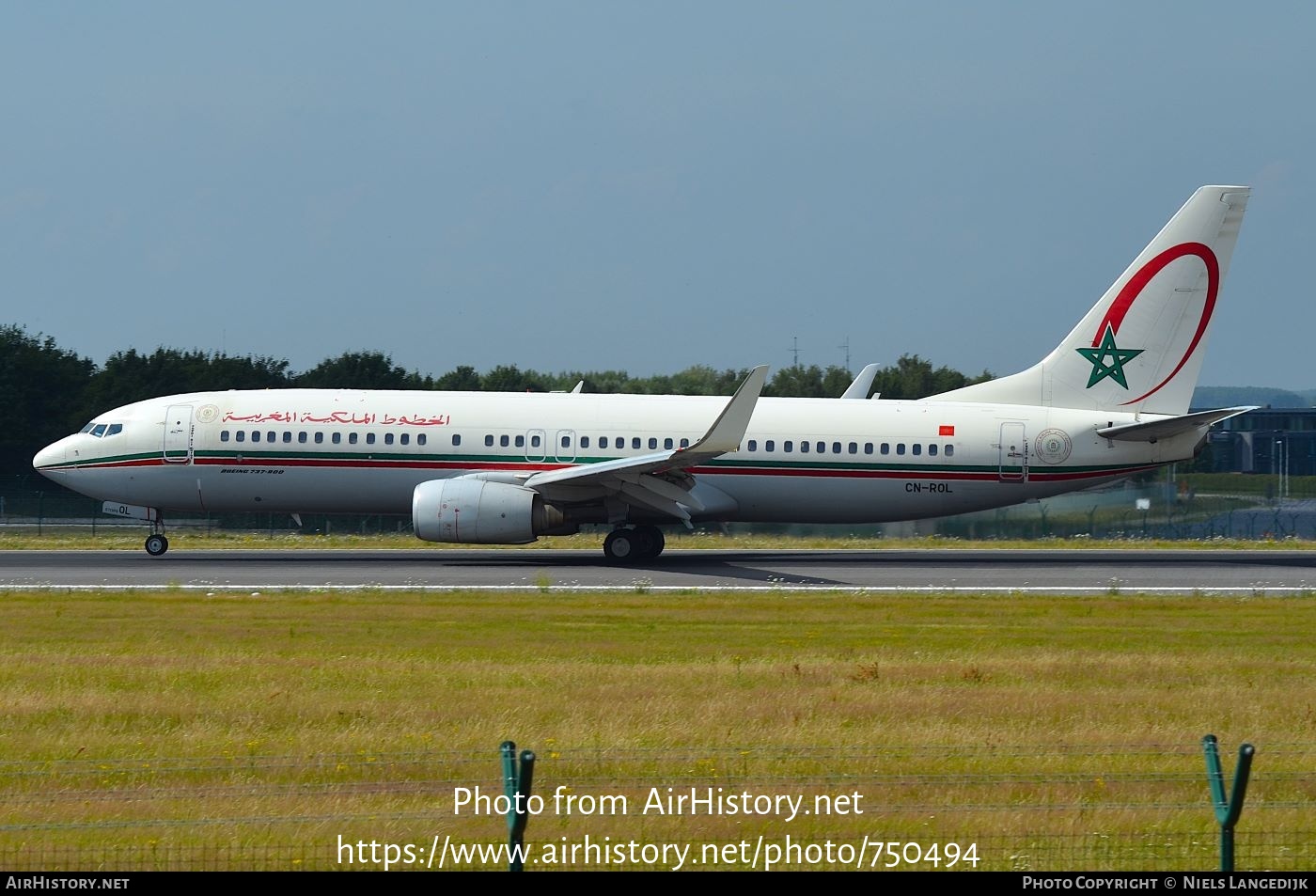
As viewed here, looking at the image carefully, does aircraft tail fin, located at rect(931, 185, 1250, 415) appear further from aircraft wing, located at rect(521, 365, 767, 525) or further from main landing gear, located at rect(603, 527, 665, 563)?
main landing gear, located at rect(603, 527, 665, 563)

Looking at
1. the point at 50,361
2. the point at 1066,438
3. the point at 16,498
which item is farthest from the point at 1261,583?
the point at 50,361

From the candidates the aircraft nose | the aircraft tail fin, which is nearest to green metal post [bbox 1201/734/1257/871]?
the aircraft tail fin

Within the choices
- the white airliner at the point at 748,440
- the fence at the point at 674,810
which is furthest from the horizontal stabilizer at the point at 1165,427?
the fence at the point at 674,810

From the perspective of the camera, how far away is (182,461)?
3434cm

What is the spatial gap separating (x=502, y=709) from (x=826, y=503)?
20.4m

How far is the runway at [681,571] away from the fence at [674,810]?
15.3 m

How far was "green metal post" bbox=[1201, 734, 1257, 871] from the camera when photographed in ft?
25.9

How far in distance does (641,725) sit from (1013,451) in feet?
72.9

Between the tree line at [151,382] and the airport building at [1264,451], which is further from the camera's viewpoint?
the airport building at [1264,451]

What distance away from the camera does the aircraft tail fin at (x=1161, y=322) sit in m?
34.9

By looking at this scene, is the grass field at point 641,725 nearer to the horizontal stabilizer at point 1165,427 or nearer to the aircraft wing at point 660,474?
the aircraft wing at point 660,474

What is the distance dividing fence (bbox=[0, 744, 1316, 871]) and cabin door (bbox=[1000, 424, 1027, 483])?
21414 millimetres

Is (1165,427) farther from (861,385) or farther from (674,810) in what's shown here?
(674,810)
